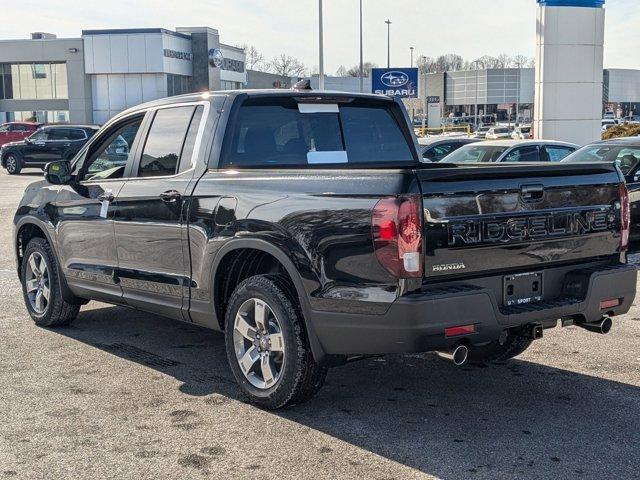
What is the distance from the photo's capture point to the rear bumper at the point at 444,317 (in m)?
4.41

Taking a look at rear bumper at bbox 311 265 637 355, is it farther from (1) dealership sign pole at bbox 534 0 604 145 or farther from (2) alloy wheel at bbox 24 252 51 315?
(1) dealership sign pole at bbox 534 0 604 145

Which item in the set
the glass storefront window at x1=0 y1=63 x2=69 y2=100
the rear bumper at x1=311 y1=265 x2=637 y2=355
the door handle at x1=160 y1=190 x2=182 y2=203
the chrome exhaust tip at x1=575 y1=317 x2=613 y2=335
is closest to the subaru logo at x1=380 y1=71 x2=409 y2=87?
the door handle at x1=160 y1=190 x2=182 y2=203

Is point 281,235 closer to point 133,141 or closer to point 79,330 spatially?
point 133,141

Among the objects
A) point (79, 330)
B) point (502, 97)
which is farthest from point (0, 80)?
point (502, 97)

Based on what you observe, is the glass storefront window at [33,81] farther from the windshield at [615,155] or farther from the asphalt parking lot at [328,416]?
the asphalt parking lot at [328,416]

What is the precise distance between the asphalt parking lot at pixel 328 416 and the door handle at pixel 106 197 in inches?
46.8

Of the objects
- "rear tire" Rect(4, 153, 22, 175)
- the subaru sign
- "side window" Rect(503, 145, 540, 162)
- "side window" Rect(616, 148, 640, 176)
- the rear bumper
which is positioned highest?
the subaru sign

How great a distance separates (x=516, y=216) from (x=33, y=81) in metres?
65.1

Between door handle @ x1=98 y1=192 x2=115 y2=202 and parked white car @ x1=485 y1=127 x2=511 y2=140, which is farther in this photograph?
parked white car @ x1=485 y1=127 x2=511 y2=140

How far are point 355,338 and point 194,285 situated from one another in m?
1.49

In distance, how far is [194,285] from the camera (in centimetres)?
573

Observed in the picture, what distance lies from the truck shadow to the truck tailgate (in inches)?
36.1

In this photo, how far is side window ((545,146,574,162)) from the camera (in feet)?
48.2

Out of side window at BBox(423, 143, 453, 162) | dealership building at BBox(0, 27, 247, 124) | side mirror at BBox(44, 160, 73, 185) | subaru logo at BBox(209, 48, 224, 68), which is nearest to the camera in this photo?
side mirror at BBox(44, 160, 73, 185)
